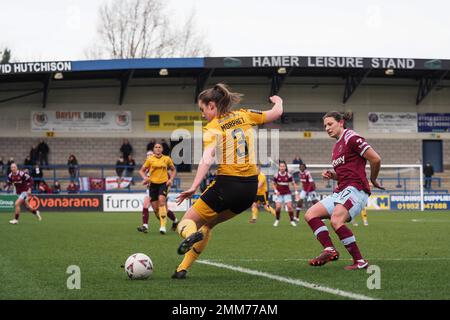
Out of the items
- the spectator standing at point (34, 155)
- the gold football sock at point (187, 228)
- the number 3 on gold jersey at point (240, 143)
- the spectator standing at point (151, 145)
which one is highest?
the spectator standing at point (151, 145)

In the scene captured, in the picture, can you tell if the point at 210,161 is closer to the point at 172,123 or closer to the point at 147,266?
the point at 147,266

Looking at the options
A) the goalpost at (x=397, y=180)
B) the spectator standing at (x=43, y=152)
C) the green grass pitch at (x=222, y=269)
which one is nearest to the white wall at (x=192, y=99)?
the spectator standing at (x=43, y=152)

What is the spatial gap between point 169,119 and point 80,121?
16.3 ft

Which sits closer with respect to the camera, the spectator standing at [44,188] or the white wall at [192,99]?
the spectator standing at [44,188]

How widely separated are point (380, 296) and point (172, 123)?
34.5m

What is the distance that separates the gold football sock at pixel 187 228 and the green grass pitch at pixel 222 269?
1.80 feet

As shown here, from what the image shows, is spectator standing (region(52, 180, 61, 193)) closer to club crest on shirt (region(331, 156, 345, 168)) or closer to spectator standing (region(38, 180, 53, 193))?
spectator standing (region(38, 180, 53, 193))

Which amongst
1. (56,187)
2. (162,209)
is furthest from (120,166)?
(162,209)

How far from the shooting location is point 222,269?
9.48 m

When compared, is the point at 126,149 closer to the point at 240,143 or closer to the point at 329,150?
the point at 329,150

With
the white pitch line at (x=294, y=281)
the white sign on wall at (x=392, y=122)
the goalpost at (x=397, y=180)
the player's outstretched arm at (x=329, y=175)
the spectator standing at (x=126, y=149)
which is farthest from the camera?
the white sign on wall at (x=392, y=122)

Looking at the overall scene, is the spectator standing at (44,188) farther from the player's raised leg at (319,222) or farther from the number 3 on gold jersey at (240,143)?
the number 3 on gold jersey at (240,143)

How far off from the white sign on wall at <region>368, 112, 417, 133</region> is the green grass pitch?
25.0 meters

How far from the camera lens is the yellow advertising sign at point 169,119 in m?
40.7
